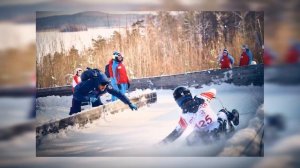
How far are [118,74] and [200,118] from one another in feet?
2.91

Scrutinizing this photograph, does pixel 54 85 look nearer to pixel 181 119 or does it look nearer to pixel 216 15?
pixel 181 119

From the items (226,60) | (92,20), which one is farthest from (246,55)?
(92,20)

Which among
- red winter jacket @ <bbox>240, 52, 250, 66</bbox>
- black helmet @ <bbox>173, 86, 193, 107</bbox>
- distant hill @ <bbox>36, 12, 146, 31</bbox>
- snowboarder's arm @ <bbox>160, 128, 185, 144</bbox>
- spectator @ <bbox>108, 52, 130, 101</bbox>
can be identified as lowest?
snowboarder's arm @ <bbox>160, 128, 185, 144</bbox>

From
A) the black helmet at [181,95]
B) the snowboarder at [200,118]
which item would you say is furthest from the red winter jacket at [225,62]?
the black helmet at [181,95]

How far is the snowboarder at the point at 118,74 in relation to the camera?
4.26 m

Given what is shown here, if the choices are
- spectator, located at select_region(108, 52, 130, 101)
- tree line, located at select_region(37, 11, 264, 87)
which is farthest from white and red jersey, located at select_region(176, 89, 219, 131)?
spectator, located at select_region(108, 52, 130, 101)

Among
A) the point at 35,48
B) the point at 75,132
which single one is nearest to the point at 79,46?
the point at 35,48

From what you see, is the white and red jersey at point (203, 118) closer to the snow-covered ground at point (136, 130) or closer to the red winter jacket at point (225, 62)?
the snow-covered ground at point (136, 130)

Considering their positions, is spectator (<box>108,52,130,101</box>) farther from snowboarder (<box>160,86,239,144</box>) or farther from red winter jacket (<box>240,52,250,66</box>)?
red winter jacket (<box>240,52,250,66</box>)

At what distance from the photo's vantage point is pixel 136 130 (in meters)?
4.23

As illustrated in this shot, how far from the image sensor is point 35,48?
4250mm

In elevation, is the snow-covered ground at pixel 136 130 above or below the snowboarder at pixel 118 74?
below

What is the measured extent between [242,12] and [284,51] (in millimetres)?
545

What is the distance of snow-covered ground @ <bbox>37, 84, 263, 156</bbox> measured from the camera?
422 cm
